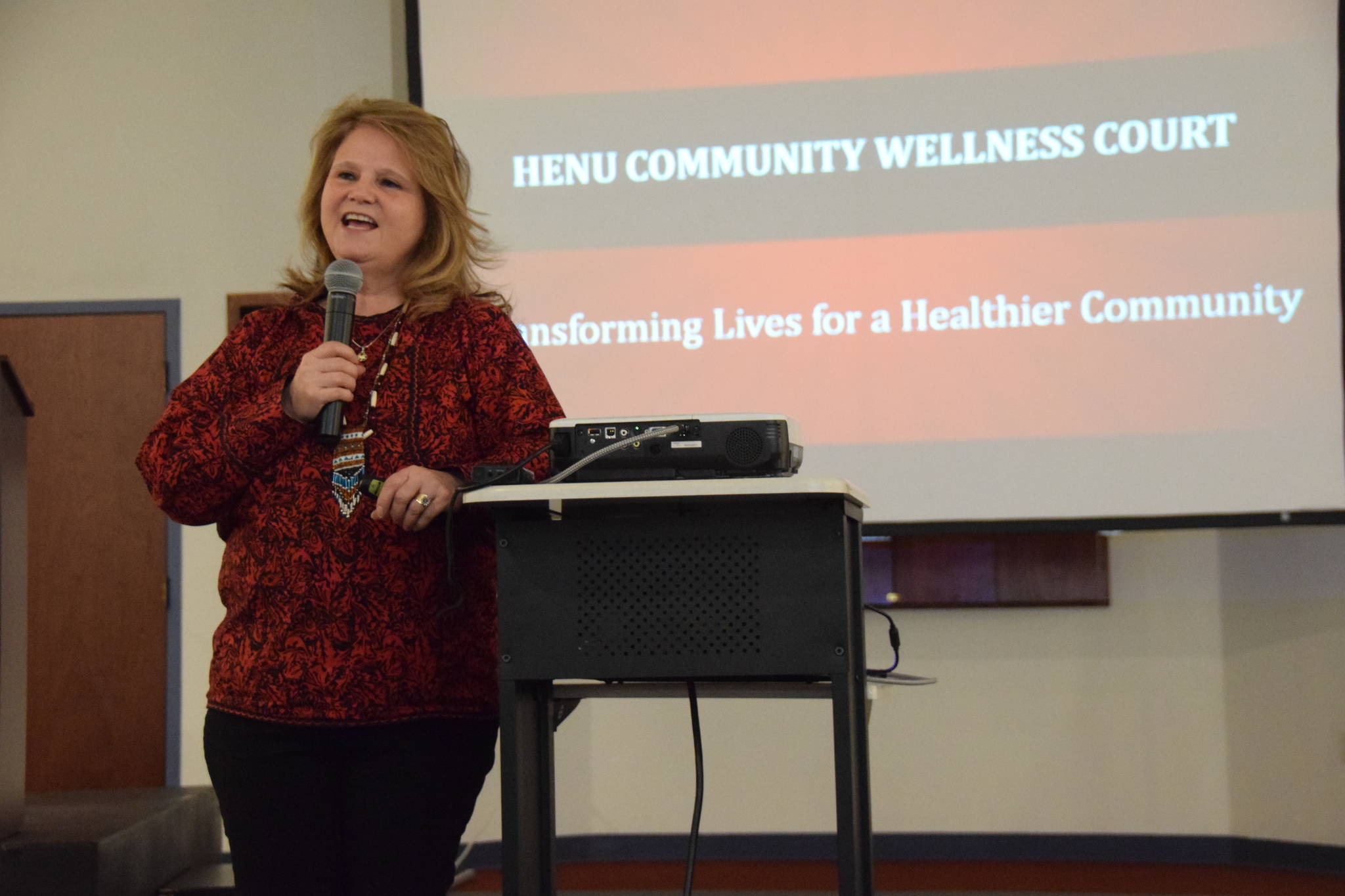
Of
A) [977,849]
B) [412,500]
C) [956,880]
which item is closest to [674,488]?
[412,500]

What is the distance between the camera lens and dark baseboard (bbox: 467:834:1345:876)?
3445 mm

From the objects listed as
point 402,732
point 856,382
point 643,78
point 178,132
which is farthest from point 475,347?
point 178,132

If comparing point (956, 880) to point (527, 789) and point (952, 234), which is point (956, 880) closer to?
point (952, 234)

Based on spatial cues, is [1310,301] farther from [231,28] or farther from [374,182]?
[231,28]

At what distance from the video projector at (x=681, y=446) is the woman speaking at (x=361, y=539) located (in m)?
0.13

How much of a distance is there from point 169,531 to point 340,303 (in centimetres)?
294

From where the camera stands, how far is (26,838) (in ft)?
8.56

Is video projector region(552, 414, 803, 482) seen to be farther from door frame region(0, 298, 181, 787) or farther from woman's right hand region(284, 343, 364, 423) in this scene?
door frame region(0, 298, 181, 787)

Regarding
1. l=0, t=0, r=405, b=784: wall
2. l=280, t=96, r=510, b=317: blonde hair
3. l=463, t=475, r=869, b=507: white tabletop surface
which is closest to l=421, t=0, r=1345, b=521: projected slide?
l=0, t=0, r=405, b=784: wall

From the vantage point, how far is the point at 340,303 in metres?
1.36

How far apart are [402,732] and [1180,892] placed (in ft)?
9.07

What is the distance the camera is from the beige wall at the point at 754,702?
351 cm

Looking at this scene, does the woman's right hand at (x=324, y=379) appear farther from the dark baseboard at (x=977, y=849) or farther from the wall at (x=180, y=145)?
the wall at (x=180, y=145)

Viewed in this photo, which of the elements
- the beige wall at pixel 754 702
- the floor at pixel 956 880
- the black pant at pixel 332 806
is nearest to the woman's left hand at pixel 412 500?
the black pant at pixel 332 806
